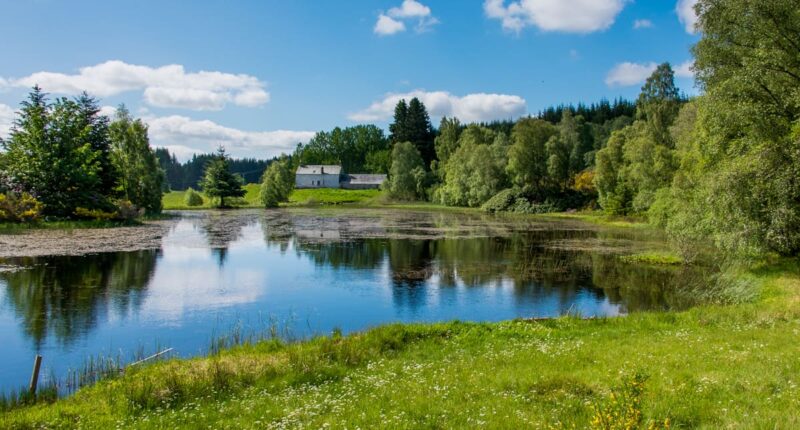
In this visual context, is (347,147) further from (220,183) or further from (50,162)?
(50,162)

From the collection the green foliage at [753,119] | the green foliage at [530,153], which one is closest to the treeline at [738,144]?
the green foliage at [753,119]

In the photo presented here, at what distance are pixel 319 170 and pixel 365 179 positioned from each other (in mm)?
12819

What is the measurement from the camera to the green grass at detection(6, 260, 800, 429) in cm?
758

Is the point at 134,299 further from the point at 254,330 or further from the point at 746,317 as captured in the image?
the point at 746,317

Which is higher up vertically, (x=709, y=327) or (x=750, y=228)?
(x=750, y=228)

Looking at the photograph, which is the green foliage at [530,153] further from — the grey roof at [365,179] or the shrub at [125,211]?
the grey roof at [365,179]

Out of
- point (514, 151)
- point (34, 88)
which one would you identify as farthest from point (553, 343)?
point (514, 151)

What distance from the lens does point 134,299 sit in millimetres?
19969

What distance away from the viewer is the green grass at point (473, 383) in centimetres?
758

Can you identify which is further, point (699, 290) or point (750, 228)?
point (699, 290)

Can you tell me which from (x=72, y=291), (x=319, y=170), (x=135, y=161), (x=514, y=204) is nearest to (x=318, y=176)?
(x=319, y=170)

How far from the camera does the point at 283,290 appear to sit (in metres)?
22.8

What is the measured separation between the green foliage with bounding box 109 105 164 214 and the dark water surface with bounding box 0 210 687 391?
26.1 meters

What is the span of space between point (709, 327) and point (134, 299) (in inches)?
780
